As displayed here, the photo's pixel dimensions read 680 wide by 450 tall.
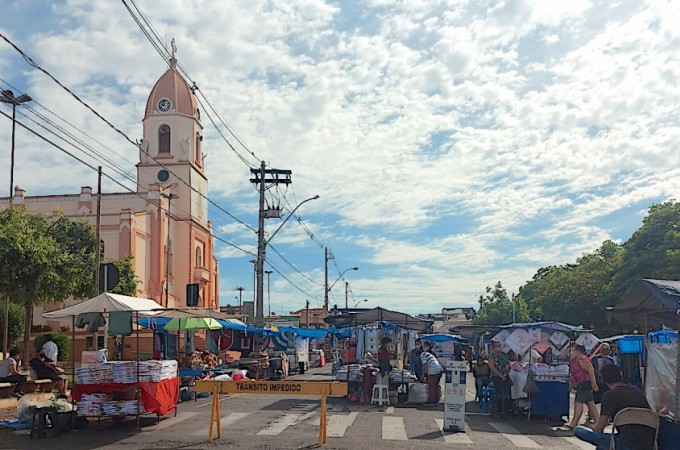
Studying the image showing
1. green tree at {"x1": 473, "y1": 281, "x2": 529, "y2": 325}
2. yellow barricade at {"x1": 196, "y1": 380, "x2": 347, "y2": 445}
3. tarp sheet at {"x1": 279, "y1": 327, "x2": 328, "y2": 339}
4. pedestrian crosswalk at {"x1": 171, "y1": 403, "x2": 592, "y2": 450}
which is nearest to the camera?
yellow barricade at {"x1": 196, "y1": 380, "x2": 347, "y2": 445}

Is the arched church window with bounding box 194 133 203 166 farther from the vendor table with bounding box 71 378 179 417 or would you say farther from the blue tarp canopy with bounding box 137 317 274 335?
the vendor table with bounding box 71 378 179 417

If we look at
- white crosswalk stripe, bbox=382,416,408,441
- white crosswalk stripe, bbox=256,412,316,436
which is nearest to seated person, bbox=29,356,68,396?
white crosswalk stripe, bbox=256,412,316,436

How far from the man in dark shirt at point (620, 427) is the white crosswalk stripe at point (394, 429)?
5.45m

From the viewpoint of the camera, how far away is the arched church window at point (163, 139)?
205 ft

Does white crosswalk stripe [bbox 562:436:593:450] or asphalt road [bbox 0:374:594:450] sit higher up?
asphalt road [bbox 0:374:594:450]

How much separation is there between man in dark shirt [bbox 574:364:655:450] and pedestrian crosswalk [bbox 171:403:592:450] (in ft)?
15.5

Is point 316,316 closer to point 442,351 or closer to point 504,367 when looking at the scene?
point 442,351

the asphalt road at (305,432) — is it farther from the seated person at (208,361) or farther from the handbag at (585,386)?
the seated person at (208,361)

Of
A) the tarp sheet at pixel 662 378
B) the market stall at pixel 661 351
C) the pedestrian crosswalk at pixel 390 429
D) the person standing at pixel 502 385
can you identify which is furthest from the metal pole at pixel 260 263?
the tarp sheet at pixel 662 378

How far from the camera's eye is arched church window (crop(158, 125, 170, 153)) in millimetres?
62500

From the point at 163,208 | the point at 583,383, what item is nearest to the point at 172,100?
the point at 163,208

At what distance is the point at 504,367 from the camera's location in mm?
19234

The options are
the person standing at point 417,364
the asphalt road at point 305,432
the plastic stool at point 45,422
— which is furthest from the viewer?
the person standing at point 417,364

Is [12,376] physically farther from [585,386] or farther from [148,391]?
[585,386]
